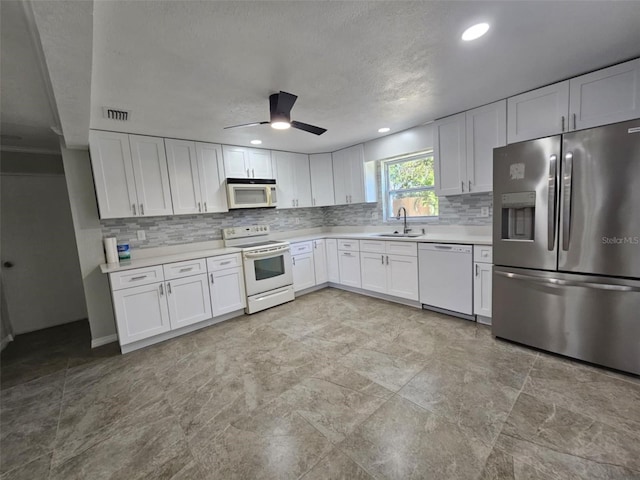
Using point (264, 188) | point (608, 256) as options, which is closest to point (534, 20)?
point (608, 256)

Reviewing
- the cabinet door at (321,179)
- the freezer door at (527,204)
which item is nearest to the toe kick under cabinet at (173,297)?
the cabinet door at (321,179)

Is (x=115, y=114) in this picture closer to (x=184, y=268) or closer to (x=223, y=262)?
(x=184, y=268)

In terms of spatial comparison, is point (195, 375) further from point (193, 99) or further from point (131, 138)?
point (131, 138)

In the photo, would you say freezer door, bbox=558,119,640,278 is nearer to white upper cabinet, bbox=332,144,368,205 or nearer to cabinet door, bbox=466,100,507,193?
cabinet door, bbox=466,100,507,193

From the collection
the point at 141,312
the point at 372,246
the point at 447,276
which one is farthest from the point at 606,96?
the point at 141,312

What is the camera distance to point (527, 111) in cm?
261

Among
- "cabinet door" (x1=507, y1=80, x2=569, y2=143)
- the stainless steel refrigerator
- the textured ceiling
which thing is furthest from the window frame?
the textured ceiling

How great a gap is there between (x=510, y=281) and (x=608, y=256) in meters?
0.67

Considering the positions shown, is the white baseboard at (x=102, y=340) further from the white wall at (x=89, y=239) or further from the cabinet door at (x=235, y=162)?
the cabinet door at (x=235, y=162)

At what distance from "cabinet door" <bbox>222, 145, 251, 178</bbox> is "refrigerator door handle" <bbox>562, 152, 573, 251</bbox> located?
3.56 meters

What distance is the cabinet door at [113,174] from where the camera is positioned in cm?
289

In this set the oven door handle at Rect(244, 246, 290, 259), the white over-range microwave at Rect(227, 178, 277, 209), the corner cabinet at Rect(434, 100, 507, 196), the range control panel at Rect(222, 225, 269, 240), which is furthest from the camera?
the range control panel at Rect(222, 225, 269, 240)

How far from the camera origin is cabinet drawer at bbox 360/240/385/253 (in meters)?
3.77

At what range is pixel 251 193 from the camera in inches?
156
